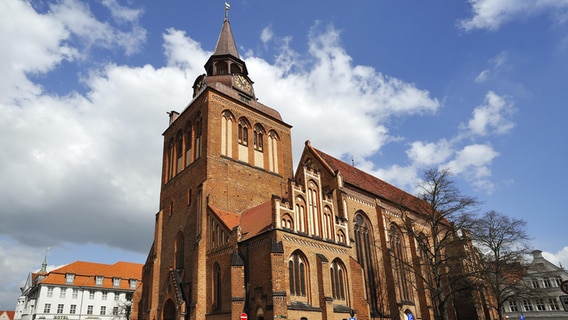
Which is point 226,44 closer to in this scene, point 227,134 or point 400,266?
point 227,134

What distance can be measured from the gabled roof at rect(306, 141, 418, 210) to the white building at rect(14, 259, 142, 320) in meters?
32.0

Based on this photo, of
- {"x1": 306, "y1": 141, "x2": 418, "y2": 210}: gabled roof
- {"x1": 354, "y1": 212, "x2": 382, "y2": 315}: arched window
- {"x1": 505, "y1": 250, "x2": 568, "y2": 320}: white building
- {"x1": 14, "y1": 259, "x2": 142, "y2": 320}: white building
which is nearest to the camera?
{"x1": 354, "y1": 212, "x2": 382, "y2": 315}: arched window

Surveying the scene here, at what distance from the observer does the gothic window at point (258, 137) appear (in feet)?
95.8

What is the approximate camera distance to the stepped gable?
20.7 metres

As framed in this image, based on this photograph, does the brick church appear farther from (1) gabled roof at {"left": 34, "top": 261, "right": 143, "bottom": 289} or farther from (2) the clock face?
(1) gabled roof at {"left": 34, "top": 261, "right": 143, "bottom": 289}

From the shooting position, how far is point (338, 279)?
22.0 meters

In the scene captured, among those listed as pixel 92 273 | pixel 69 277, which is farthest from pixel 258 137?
pixel 69 277

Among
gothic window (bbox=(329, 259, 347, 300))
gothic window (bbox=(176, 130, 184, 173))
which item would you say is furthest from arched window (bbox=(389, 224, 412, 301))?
gothic window (bbox=(176, 130, 184, 173))

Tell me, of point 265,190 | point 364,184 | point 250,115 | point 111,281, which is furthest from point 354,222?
point 111,281

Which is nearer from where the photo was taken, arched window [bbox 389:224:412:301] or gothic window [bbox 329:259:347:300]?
gothic window [bbox 329:259:347:300]

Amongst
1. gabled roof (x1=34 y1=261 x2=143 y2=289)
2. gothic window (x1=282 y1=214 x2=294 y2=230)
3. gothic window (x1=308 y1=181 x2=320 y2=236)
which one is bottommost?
gothic window (x1=282 y1=214 x2=294 y2=230)

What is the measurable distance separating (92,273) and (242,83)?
1430 inches

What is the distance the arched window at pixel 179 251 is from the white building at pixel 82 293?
25.0 m

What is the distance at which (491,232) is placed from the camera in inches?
1045
